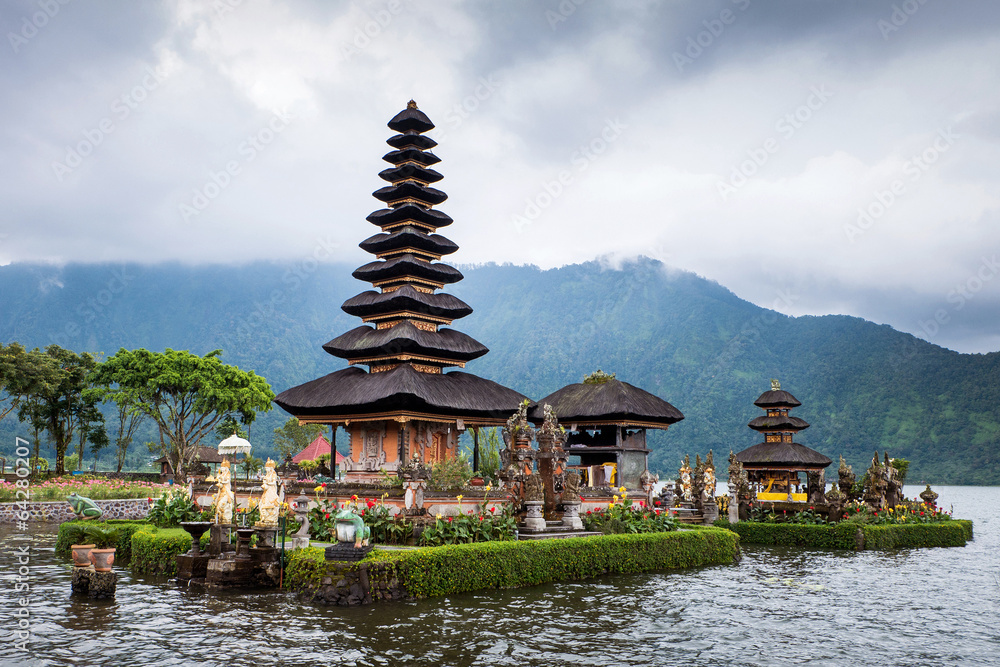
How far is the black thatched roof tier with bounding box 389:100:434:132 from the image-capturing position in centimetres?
3603

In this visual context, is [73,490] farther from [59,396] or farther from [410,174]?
[410,174]

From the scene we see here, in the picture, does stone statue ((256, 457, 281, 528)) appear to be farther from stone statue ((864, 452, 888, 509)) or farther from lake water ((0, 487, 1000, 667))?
stone statue ((864, 452, 888, 509))

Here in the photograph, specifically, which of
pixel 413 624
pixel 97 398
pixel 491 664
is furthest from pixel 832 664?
pixel 97 398

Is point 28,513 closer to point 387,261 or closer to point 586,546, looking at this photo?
point 387,261

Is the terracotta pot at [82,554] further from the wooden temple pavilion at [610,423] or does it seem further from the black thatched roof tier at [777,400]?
the black thatched roof tier at [777,400]

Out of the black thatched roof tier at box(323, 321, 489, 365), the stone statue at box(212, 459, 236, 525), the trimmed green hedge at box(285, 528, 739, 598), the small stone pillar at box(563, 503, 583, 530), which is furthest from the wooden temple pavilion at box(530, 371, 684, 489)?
the stone statue at box(212, 459, 236, 525)

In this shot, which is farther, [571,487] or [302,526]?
[571,487]

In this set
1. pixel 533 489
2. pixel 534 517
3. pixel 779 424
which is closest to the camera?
pixel 534 517

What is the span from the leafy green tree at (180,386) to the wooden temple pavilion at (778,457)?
95.4 feet

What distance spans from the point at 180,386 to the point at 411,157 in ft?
65.0

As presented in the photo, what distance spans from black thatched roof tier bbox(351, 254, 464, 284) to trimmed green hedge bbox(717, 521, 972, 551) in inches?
663

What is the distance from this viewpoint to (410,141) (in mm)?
35938

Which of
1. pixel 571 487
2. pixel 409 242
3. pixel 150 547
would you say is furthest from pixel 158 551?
pixel 409 242

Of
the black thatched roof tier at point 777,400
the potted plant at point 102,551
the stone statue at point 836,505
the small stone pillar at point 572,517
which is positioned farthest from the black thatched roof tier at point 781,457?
the potted plant at point 102,551
